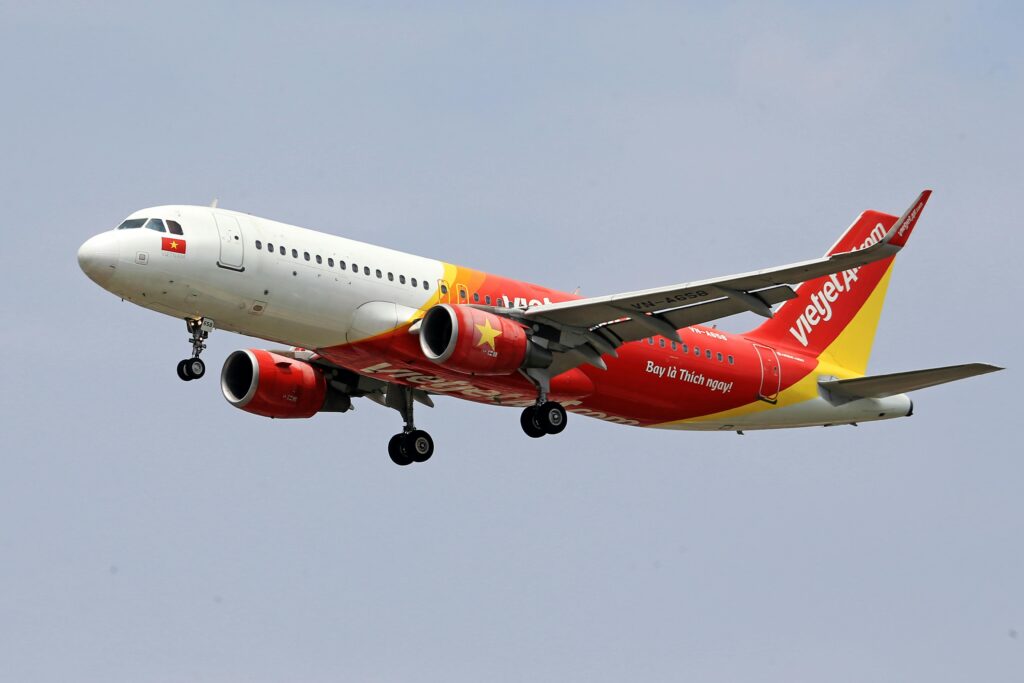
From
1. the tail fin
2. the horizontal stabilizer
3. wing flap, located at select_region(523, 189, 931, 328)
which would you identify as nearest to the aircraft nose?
wing flap, located at select_region(523, 189, 931, 328)

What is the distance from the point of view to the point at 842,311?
169 feet

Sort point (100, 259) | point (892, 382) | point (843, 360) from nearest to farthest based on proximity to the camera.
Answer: point (100, 259) < point (892, 382) < point (843, 360)

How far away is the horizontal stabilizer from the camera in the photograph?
1676 inches

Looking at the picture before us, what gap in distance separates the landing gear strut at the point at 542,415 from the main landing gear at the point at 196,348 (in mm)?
8309

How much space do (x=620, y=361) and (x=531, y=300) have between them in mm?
3054

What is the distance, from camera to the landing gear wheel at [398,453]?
154 feet

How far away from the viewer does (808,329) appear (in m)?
50.5

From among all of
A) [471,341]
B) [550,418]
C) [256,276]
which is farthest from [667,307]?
[256,276]

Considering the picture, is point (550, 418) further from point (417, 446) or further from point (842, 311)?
point (842, 311)

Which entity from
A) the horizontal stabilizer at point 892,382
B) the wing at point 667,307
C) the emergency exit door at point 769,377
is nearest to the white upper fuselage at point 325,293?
the wing at point 667,307

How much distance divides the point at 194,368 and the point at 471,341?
20.9 feet

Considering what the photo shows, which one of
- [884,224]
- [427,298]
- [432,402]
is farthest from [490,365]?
[884,224]

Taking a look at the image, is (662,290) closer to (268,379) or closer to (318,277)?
(318,277)

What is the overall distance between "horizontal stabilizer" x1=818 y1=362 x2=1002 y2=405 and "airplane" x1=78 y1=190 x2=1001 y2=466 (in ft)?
0.21
